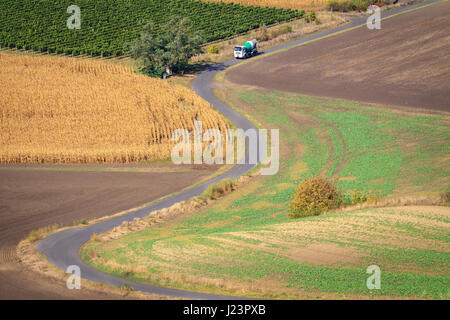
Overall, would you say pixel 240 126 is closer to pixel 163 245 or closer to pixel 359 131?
pixel 359 131

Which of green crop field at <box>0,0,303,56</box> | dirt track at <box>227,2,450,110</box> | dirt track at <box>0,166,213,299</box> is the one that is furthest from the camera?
green crop field at <box>0,0,303,56</box>

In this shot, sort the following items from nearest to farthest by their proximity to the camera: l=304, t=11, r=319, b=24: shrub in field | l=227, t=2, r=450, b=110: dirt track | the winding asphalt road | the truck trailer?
the winding asphalt road, l=227, t=2, r=450, b=110: dirt track, the truck trailer, l=304, t=11, r=319, b=24: shrub in field

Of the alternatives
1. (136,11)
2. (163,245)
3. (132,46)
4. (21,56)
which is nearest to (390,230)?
(163,245)

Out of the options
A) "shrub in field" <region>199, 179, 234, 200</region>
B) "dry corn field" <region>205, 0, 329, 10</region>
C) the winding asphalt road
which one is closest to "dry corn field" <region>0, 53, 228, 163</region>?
the winding asphalt road

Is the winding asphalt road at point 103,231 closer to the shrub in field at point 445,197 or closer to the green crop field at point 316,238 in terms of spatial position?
the green crop field at point 316,238

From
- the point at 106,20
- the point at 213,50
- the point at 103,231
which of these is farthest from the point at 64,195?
the point at 106,20

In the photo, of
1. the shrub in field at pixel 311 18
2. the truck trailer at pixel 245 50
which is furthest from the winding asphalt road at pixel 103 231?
the shrub in field at pixel 311 18

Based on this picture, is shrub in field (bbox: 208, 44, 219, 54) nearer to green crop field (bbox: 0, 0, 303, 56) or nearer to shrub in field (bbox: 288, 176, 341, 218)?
green crop field (bbox: 0, 0, 303, 56)
